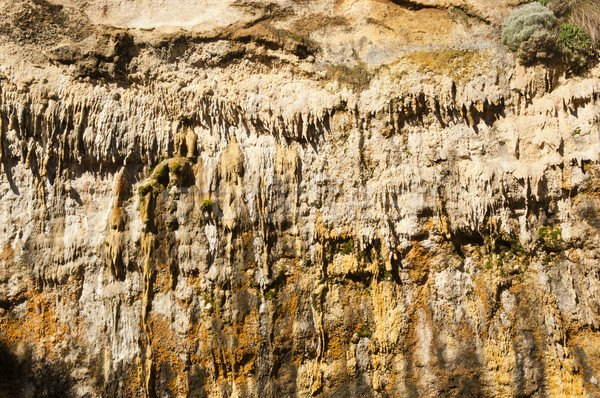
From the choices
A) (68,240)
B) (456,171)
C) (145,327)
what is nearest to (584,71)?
(456,171)

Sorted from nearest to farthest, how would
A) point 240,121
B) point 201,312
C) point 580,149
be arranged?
point 580,149 < point 201,312 < point 240,121

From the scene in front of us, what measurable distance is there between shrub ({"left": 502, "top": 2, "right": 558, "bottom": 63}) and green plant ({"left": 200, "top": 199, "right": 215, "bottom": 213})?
18.1 ft

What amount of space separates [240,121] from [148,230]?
2.38 metres

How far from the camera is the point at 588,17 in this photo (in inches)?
285

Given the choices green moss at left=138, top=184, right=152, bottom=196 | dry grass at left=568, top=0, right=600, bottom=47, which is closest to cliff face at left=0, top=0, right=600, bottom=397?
green moss at left=138, top=184, right=152, bottom=196

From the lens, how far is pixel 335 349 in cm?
724

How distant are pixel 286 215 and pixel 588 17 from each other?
5792 millimetres

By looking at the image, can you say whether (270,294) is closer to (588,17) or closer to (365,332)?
(365,332)

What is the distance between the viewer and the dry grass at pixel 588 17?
23.1 feet

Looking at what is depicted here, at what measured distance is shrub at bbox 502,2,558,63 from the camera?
23.2 ft

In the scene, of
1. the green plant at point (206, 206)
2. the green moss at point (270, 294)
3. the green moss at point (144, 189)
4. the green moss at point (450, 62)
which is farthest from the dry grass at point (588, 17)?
the green moss at point (144, 189)

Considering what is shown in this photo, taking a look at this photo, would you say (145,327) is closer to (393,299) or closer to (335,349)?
(335,349)

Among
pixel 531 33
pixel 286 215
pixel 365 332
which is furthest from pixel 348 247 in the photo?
pixel 531 33

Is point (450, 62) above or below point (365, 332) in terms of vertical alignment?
above
